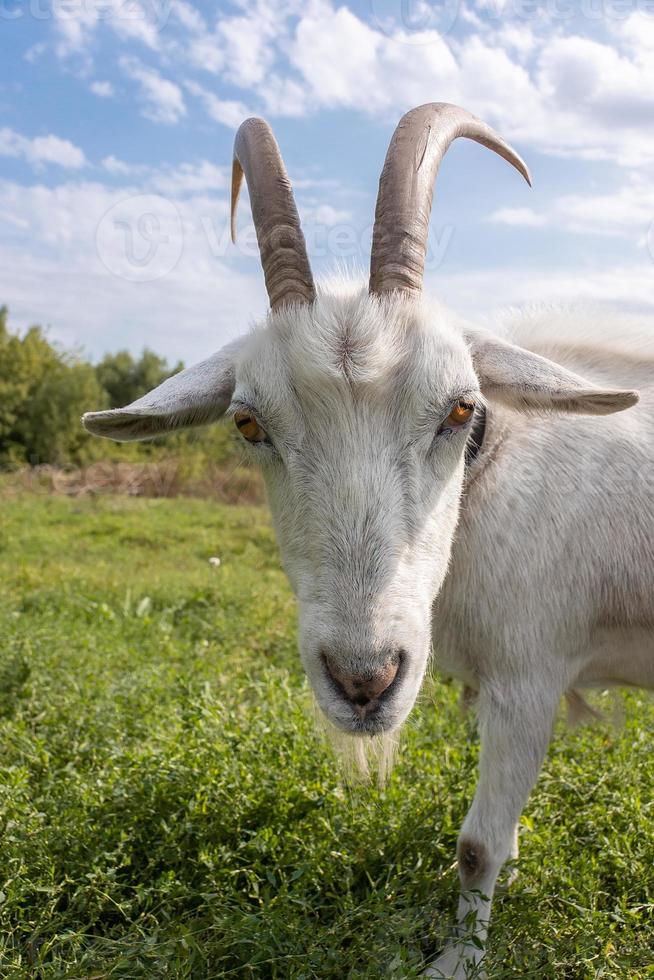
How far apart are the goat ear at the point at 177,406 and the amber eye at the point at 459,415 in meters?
0.75

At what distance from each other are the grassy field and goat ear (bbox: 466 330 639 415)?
110 cm

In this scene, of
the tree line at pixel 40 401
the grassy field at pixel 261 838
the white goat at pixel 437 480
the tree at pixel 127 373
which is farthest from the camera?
the tree at pixel 127 373

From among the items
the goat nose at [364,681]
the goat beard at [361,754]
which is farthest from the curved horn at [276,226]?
the goat beard at [361,754]

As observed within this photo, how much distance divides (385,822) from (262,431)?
5.41 ft

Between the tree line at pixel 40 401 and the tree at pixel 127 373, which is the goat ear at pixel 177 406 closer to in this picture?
the tree line at pixel 40 401

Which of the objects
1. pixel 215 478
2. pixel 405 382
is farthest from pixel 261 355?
A: pixel 215 478

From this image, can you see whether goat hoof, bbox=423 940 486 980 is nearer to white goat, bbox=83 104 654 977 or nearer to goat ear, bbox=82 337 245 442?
white goat, bbox=83 104 654 977

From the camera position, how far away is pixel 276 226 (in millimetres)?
2465

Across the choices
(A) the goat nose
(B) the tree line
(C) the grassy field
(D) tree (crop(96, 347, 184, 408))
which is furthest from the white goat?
(D) tree (crop(96, 347, 184, 408))

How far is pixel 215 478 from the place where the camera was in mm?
18359

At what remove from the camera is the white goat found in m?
2.01

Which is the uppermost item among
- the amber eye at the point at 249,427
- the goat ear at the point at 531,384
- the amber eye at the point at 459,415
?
the goat ear at the point at 531,384

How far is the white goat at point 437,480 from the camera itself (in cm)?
201

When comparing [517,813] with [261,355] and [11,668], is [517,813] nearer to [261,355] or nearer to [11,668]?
[261,355]
